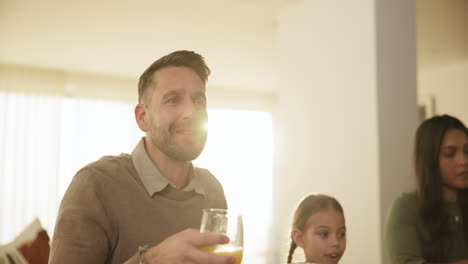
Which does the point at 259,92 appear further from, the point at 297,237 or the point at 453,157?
the point at 453,157

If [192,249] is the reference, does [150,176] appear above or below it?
above

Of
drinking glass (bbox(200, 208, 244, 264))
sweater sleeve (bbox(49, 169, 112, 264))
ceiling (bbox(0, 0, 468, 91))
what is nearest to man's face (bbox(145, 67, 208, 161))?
sweater sleeve (bbox(49, 169, 112, 264))

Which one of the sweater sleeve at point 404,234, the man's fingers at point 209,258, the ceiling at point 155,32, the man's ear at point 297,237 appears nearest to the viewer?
the man's fingers at point 209,258

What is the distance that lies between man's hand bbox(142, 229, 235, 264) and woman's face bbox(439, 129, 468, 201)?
133 centimetres

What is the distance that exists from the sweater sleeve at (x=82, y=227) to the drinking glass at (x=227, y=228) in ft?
1.26

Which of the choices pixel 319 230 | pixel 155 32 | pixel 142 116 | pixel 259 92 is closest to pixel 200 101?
pixel 142 116

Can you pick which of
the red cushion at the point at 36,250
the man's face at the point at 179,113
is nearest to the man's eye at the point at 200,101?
the man's face at the point at 179,113

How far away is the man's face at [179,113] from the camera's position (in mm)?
1226

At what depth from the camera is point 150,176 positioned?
124 cm

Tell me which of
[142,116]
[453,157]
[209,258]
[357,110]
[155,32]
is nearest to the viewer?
[209,258]

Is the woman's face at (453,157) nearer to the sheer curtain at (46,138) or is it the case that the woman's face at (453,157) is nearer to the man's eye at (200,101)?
the man's eye at (200,101)

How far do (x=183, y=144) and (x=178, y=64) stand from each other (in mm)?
229

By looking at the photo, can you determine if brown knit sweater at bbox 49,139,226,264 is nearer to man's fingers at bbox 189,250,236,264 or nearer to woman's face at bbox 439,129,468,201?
man's fingers at bbox 189,250,236,264

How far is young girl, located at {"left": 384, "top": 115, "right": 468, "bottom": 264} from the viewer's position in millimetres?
1700
